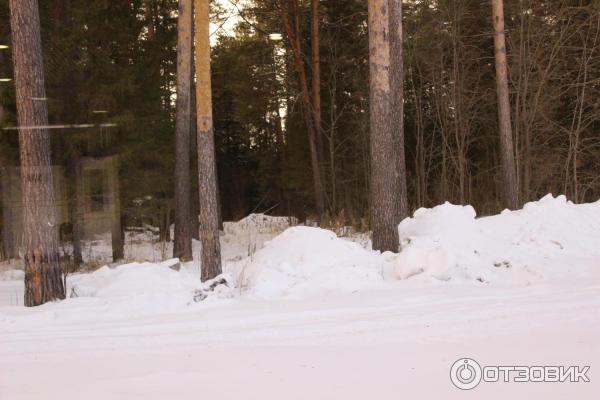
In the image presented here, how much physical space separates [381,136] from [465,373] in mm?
5961

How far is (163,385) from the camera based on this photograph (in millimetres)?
4266

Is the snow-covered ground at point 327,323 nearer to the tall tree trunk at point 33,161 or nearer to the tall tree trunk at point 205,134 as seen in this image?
the tall tree trunk at point 33,161

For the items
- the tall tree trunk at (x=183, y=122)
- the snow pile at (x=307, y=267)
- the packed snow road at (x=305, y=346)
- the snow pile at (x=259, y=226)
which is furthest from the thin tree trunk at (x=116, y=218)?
the packed snow road at (x=305, y=346)

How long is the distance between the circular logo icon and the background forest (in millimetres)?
9915

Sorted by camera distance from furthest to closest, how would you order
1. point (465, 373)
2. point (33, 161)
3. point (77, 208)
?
1. point (77, 208)
2. point (33, 161)
3. point (465, 373)

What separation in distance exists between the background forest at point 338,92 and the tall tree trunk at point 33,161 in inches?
229

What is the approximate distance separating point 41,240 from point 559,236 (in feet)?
28.3

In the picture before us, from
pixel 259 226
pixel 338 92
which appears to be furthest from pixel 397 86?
pixel 338 92

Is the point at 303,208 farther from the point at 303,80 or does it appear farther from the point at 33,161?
the point at 33,161

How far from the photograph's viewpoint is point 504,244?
9992 millimetres

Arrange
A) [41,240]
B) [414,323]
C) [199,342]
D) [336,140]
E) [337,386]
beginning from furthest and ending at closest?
[336,140] → [41,240] → [414,323] → [199,342] → [337,386]

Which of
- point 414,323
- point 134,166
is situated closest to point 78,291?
point 414,323

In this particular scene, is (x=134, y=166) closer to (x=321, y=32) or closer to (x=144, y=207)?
(x=144, y=207)

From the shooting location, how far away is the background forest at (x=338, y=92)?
13.6m
